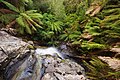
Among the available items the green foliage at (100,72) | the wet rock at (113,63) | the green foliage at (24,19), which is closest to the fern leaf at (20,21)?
the green foliage at (24,19)

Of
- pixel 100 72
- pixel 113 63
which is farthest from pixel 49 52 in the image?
pixel 113 63

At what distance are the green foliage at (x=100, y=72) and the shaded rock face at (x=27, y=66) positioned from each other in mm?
255

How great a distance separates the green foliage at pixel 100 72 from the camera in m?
5.47

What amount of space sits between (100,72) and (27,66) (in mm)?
2127

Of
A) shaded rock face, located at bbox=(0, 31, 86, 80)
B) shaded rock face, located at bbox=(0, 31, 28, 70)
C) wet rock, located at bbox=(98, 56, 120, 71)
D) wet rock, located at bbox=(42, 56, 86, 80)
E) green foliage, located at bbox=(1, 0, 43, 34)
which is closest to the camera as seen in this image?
shaded rock face, located at bbox=(0, 31, 28, 70)

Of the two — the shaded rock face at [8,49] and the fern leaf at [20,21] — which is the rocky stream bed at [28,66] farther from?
the fern leaf at [20,21]

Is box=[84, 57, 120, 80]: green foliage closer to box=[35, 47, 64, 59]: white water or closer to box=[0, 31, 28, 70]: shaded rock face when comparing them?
box=[35, 47, 64, 59]: white water

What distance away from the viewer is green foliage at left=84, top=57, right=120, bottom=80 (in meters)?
5.47

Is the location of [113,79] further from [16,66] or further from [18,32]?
[18,32]

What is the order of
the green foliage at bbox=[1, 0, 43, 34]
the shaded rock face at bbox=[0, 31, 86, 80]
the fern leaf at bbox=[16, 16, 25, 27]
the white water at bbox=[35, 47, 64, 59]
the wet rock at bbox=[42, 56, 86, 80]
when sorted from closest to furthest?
1. the shaded rock face at bbox=[0, 31, 86, 80]
2. the wet rock at bbox=[42, 56, 86, 80]
3. the white water at bbox=[35, 47, 64, 59]
4. the fern leaf at bbox=[16, 16, 25, 27]
5. the green foliage at bbox=[1, 0, 43, 34]

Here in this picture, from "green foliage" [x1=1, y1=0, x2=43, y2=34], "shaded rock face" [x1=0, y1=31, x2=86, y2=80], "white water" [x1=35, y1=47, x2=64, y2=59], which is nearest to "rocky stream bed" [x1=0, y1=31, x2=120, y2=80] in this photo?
"shaded rock face" [x1=0, y1=31, x2=86, y2=80]

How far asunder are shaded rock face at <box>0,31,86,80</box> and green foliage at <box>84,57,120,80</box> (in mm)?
255

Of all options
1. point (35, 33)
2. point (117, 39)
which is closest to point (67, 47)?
point (35, 33)

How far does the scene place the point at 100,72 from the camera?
5.93 meters
